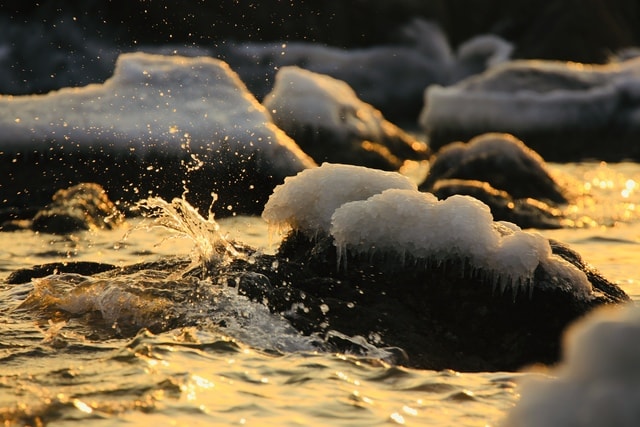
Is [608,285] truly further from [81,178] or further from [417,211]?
[81,178]

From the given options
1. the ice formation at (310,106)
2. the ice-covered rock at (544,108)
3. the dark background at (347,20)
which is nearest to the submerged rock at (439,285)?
the ice formation at (310,106)

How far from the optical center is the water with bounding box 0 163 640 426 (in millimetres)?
4566

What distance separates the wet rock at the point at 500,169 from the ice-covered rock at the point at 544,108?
4.95 meters

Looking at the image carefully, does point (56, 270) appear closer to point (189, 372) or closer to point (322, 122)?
point (189, 372)

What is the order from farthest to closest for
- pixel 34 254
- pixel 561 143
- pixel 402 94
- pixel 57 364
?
pixel 402 94, pixel 561 143, pixel 34 254, pixel 57 364

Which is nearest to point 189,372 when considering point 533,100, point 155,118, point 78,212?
point 78,212

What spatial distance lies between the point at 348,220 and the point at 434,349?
30.7 inches

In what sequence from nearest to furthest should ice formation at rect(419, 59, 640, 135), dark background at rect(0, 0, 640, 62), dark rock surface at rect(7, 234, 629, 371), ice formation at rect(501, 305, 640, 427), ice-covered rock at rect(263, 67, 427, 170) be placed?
ice formation at rect(501, 305, 640, 427) → dark rock surface at rect(7, 234, 629, 371) → ice-covered rock at rect(263, 67, 427, 170) → ice formation at rect(419, 59, 640, 135) → dark background at rect(0, 0, 640, 62)

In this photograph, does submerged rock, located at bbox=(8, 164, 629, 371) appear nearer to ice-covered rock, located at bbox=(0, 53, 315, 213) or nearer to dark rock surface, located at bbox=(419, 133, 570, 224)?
ice-covered rock, located at bbox=(0, 53, 315, 213)

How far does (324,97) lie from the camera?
13430 millimetres

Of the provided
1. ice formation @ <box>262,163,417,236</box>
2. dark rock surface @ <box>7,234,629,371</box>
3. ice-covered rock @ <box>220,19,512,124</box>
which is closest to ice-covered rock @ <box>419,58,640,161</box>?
ice-covered rock @ <box>220,19,512,124</box>

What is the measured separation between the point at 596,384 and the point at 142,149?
7375 mm

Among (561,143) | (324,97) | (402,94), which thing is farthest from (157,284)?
(402,94)

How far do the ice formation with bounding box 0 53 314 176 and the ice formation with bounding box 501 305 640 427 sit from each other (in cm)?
689
